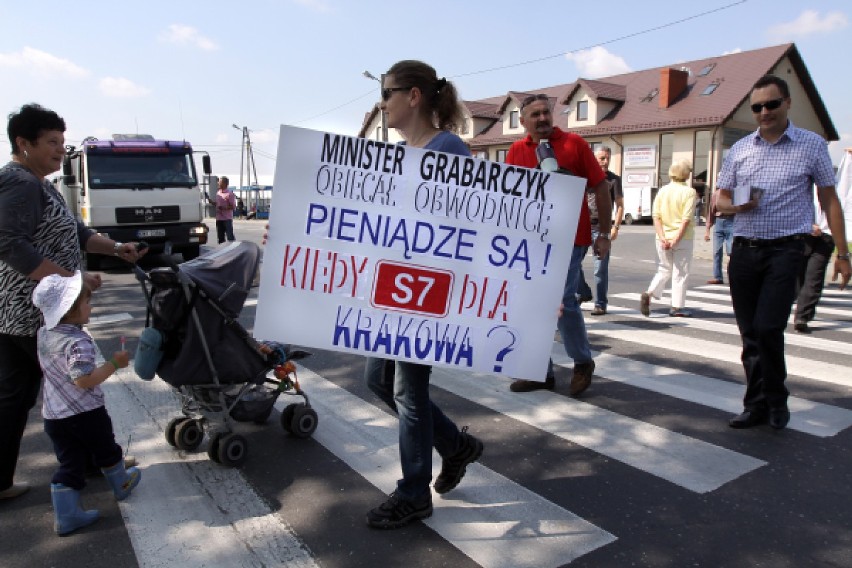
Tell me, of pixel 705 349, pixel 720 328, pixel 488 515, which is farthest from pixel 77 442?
pixel 720 328

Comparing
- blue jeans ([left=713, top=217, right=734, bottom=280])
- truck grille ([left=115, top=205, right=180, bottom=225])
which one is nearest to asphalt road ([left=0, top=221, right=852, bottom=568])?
blue jeans ([left=713, top=217, right=734, bottom=280])

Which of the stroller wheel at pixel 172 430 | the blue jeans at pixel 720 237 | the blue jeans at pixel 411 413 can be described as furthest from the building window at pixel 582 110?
the blue jeans at pixel 411 413

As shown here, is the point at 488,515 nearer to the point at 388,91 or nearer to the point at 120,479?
the point at 120,479

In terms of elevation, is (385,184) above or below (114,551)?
above

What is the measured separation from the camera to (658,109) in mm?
39594

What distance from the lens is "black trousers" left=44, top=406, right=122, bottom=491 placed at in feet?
9.98

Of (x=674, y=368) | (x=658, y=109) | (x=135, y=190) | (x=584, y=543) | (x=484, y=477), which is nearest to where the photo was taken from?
(x=584, y=543)

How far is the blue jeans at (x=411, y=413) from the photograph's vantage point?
114 inches

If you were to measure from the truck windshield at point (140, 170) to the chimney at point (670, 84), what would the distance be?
32510 millimetres

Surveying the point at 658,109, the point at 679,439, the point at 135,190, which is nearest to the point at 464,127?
the point at 679,439

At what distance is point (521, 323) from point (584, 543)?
991 millimetres

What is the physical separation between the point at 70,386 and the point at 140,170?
12270 millimetres

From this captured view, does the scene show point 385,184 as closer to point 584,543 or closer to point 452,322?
point 452,322

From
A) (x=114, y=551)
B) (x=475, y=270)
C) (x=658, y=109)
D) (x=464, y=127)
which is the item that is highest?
(x=658, y=109)
